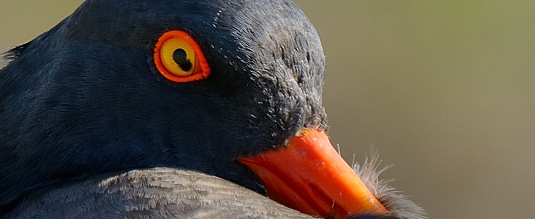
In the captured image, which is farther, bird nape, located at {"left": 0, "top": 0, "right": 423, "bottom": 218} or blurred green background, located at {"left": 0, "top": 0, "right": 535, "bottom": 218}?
blurred green background, located at {"left": 0, "top": 0, "right": 535, "bottom": 218}

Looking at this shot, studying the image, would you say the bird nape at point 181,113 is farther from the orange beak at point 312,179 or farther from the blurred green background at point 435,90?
the blurred green background at point 435,90

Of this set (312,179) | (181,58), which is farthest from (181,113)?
(312,179)

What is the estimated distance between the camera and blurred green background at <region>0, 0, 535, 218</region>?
518 inches

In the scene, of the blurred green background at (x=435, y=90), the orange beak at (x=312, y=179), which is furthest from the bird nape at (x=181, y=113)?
the blurred green background at (x=435, y=90)

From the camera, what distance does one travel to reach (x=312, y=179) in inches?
237

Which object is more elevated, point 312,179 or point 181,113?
point 181,113

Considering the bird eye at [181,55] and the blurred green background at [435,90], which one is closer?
the bird eye at [181,55]

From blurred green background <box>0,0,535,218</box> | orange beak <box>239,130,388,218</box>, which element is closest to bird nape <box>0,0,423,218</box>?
orange beak <box>239,130,388,218</box>

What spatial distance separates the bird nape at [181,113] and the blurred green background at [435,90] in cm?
640

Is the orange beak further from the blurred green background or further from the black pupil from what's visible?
the blurred green background

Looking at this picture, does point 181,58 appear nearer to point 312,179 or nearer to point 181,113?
point 181,113

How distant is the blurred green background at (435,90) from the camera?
1316 cm

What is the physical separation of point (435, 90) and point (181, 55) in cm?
925

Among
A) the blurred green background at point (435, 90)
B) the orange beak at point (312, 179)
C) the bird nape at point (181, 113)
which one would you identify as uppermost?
the bird nape at point (181, 113)
